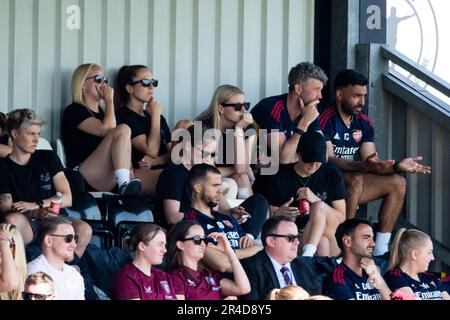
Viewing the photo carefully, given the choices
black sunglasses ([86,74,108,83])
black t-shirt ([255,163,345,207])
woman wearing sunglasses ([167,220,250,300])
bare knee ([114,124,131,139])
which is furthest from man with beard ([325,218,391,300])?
black sunglasses ([86,74,108,83])

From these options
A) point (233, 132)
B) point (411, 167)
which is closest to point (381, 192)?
point (411, 167)

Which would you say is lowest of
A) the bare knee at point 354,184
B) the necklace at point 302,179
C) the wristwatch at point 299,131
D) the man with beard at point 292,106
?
the bare knee at point 354,184

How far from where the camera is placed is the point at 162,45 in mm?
11773

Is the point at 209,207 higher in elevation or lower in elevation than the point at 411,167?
lower

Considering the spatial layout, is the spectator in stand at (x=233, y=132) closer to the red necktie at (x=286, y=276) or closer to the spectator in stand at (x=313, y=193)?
the spectator in stand at (x=313, y=193)

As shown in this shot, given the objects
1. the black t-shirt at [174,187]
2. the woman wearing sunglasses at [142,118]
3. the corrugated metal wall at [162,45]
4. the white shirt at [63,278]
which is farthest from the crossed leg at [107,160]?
the white shirt at [63,278]

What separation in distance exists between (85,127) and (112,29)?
112 centimetres

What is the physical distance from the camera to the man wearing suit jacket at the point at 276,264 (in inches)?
361

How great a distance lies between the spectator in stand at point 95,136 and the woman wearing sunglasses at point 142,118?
0.20 meters

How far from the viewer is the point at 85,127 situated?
1080 centimetres

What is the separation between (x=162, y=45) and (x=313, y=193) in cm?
200

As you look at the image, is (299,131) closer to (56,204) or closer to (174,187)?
(174,187)
